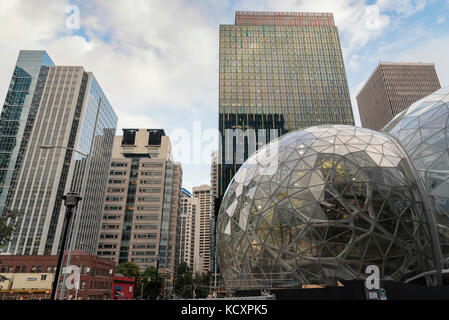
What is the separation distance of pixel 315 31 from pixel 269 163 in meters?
109

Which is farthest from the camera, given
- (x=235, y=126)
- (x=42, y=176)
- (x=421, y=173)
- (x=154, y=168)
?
(x=154, y=168)

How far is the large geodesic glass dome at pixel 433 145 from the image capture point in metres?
15.2

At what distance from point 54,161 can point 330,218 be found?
4337 inches

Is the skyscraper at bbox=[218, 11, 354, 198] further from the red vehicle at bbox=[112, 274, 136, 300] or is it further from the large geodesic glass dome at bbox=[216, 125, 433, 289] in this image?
the large geodesic glass dome at bbox=[216, 125, 433, 289]

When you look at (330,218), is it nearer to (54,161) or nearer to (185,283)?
(185,283)

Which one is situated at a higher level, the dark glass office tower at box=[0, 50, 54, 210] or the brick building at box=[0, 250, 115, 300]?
the dark glass office tower at box=[0, 50, 54, 210]

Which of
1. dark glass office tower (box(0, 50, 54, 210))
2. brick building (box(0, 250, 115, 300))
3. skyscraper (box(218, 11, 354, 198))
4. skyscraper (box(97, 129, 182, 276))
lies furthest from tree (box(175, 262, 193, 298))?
dark glass office tower (box(0, 50, 54, 210))

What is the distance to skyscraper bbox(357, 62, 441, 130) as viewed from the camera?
134 metres

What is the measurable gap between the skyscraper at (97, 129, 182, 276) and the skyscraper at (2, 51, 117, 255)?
11861 millimetres

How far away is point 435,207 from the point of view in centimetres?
1555

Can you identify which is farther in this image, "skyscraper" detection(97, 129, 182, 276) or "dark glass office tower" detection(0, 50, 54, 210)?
"dark glass office tower" detection(0, 50, 54, 210)

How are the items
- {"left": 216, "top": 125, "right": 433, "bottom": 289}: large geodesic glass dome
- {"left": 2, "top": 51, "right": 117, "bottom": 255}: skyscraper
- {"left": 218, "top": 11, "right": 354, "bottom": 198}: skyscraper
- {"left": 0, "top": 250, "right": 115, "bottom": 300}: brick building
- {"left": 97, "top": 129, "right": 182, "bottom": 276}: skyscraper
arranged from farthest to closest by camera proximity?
1. {"left": 97, "top": 129, "right": 182, "bottom": 276}: skyscraper
2. {"left": 2, "top": 51, "right": 117, "bottom": 255}: skyscraper
3. {"left": 218, "top": 11, "right": 354, "bottom": 198}: skyscraper
4. {"left": 0, "top": 250, "right": 115, "bottom": 300}: brick building
5. {"left": 216, "top": 125, "right": 433, "bottom": 289}: large geodesic glass dome
